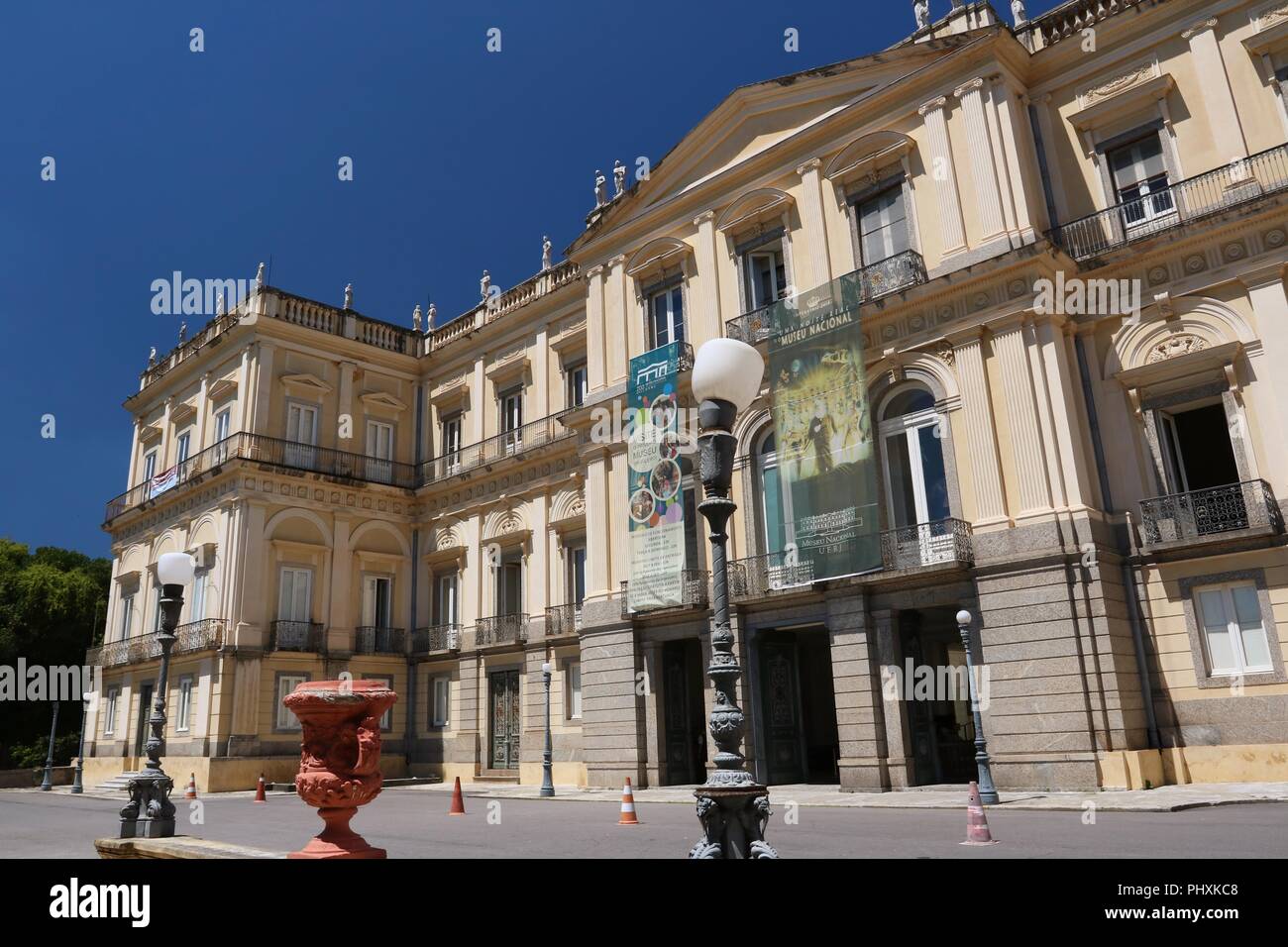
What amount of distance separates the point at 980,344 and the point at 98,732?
2799 cm

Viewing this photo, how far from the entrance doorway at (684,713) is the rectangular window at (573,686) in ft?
10.8

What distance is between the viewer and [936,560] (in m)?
15.7

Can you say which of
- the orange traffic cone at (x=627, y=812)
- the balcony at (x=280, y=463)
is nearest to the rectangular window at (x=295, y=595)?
the balcony at (x=280, y=463)

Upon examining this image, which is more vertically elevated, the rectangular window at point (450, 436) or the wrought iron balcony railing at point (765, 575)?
the rectangular window at point (450, 436)

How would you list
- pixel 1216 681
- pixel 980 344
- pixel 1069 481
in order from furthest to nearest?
pixel 980 344 < pixel 1069 481 < pixel 1216 681

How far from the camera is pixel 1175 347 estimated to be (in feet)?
50.3

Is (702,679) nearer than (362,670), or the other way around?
(702,679)

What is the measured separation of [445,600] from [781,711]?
12.7 meters

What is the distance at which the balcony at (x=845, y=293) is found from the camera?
1738 centimetres

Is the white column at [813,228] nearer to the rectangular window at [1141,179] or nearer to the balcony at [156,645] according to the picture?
the rectangular window at [1141,179]

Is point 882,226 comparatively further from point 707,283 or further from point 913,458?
point 913,458

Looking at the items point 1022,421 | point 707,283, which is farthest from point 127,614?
point 1022,421
